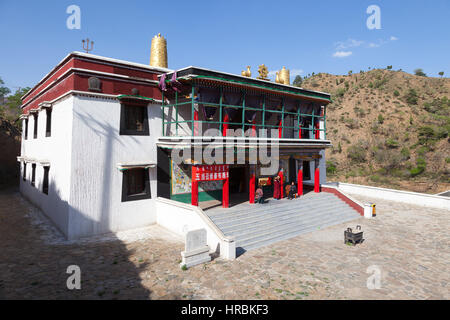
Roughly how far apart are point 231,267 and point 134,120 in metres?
9.54

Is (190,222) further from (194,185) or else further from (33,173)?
(33,173)

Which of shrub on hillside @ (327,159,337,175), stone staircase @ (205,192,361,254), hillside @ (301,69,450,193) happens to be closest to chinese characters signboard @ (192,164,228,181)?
stone staircase @ (205,192,361,254)

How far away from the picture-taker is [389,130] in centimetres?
5194

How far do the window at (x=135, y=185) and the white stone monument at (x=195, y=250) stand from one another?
5.85 m

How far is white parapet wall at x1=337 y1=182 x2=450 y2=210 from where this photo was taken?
18891mm

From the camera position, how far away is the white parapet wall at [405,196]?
18891 millimetres

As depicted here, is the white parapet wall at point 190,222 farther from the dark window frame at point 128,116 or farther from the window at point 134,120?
the window at point 134,120

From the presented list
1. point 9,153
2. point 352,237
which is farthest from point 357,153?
point 9,153

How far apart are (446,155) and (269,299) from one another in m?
47.0

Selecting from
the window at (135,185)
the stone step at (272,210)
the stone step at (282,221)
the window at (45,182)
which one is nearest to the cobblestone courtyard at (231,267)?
the stone step at (282,221)
